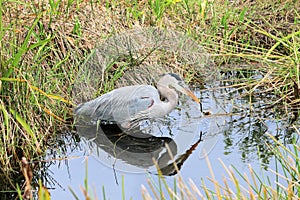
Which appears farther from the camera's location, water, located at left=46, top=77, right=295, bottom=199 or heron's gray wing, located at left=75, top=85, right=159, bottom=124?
heron's gray wing, located at left=75, top=85, right=159, bottom=124

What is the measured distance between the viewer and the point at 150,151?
396 centimetres

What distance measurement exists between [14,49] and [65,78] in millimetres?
801

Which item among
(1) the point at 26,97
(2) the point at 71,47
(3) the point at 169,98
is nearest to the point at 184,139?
(3) the point at 169,98

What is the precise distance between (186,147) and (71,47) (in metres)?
1.35

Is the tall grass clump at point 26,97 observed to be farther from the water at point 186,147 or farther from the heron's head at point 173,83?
the heron's head at point 173,83

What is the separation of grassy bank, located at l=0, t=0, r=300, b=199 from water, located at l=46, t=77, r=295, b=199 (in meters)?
0.16

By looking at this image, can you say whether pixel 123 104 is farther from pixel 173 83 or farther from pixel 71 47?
pixel 71 47

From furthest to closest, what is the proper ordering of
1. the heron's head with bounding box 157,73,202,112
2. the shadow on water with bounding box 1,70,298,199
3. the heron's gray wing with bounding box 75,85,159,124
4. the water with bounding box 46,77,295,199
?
the heron's head with bounding box 157,73,202,112
the heron's gray wing with bounding box 75,85,159,124
the shadow on water with bounding box 1,70,298,199
the water with bounding box 46,77,295,199

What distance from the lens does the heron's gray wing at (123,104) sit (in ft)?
13.2

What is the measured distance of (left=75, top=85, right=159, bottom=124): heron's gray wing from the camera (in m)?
4.03

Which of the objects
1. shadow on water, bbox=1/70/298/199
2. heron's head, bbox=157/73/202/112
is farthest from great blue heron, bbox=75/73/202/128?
shadow on water, bbox=1/70/298/199

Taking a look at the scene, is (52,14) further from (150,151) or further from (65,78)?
(150,151)

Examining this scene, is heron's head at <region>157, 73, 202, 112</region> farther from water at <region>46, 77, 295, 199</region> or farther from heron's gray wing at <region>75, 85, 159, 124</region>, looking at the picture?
water at <region>46, 77, 295, 199</region>

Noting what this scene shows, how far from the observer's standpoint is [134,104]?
404 centimetres
